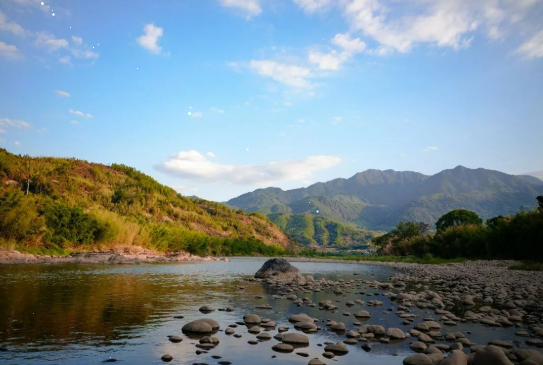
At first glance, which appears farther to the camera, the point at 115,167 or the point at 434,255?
the point at 115,167

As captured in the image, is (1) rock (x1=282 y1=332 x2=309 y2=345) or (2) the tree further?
(2) the tree

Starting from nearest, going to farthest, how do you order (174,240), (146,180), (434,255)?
1. (434,255)
2. (174,240)
3. (146,180)

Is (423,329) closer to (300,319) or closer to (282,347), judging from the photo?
(300,319)

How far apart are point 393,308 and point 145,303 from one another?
1230 centimetres

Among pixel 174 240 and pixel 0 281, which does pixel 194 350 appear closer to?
pixel 0 281

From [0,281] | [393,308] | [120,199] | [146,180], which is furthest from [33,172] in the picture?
[393,308]

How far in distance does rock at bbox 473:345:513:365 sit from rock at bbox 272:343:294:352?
465 cm

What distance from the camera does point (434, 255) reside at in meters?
70.6

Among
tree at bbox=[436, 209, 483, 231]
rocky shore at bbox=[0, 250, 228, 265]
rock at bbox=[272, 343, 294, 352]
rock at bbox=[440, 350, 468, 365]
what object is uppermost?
tree at bbox=[436, 209, 483, 231]

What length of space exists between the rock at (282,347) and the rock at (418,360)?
3.09 m

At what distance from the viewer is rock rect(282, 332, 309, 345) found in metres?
10.8

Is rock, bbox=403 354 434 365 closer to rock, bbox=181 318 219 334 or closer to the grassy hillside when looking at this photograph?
rock, bbox=181 318 219 334

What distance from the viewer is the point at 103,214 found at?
7350 centimetres

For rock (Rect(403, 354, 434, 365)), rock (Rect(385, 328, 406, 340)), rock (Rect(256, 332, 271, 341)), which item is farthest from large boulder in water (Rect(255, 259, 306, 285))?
rock (Rect(403, 354, 434, 365))
